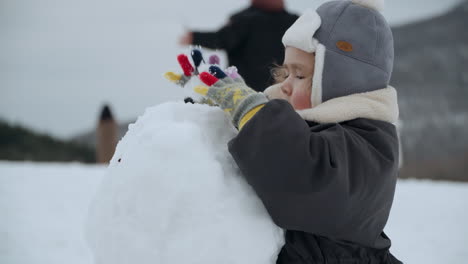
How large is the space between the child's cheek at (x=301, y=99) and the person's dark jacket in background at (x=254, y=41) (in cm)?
177

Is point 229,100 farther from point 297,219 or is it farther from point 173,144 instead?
point 297,219

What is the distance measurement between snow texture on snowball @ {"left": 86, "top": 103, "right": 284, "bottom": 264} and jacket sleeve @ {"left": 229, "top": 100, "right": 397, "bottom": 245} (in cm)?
5

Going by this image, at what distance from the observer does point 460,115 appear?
7.04 m

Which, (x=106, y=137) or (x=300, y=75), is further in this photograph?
(x=106, y=137)

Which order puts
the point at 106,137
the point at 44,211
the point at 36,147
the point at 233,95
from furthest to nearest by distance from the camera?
the point at 36,147 < the point at 106,137 < the point at 44,211 < the point at 233,95

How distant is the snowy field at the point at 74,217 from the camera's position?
8.35 feet

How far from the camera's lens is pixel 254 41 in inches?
122

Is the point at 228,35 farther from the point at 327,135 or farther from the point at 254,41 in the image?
the point at 327,135

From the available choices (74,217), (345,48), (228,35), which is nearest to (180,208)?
(345,48)

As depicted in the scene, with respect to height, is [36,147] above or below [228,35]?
below

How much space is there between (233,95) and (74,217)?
7.66 ft

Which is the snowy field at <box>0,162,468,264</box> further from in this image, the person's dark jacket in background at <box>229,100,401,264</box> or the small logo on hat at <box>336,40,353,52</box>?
the small logo on hat at <box>336,40,353,52</box>

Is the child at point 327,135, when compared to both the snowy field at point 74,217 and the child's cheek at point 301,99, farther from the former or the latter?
the snowy field at point 74,217

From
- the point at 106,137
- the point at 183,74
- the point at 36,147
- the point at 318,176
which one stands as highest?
the point at 183,74
